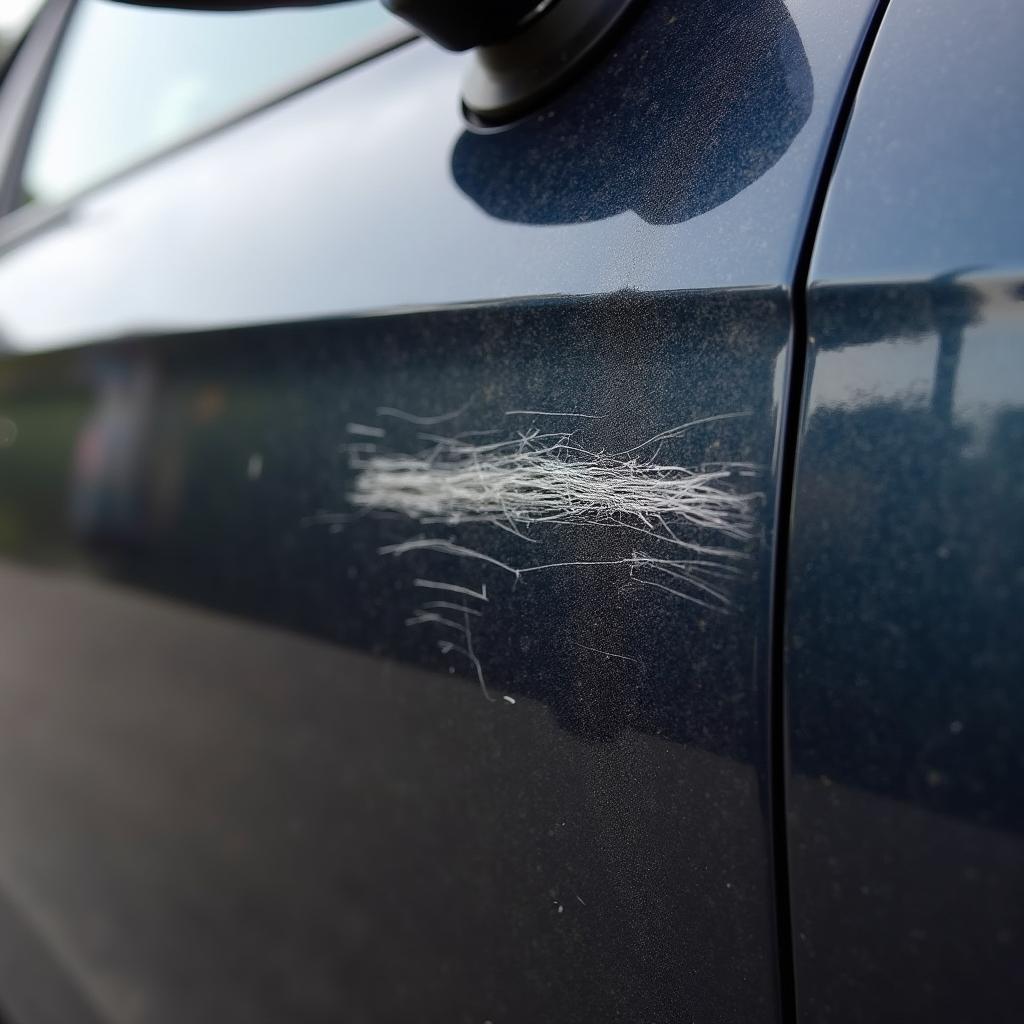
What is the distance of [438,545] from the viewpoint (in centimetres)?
96

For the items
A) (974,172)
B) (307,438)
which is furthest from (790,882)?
(307,438)

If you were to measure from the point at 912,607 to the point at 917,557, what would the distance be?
0.03 m

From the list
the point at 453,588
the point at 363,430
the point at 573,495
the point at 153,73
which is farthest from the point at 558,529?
the point at 153,73

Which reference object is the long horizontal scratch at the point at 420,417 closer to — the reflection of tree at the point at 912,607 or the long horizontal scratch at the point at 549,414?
the long horizontal scratch at the point at 549,414

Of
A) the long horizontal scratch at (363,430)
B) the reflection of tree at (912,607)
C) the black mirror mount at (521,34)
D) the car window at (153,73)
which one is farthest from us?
the car window at (153,73)

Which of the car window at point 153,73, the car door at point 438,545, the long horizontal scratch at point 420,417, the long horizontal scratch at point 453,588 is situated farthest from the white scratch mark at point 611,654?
the car window at point 153,73

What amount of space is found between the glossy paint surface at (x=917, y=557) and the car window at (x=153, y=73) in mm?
785

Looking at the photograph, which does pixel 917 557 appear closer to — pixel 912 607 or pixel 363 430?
pixel 912 607

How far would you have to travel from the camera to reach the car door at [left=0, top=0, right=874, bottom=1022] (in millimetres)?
750

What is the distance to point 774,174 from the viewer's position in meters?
0.75

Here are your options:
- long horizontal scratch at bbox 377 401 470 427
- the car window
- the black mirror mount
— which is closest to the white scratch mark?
long horizontal scratch at bbox 377 401 470 427

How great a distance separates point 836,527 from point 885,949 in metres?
0.25

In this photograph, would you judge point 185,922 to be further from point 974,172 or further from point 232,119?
point 974,172

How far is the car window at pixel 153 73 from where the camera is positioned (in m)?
1.45
